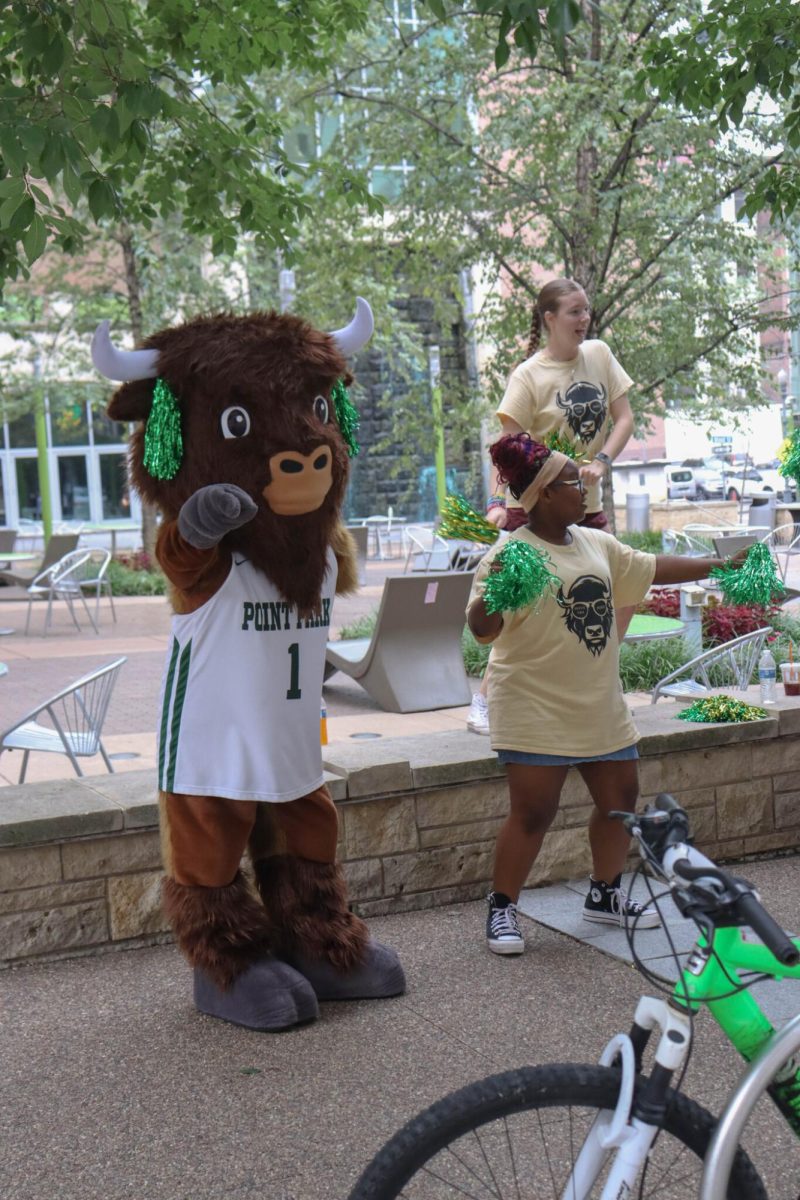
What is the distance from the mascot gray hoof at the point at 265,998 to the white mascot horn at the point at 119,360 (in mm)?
1715

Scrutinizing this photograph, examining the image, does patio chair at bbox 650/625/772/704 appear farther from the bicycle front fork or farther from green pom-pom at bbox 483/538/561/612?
the bicycle front fork

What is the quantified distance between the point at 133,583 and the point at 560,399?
45.0ft

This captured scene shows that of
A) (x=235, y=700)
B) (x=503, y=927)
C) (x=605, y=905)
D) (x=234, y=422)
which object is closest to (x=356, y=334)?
(x=234, y=422)

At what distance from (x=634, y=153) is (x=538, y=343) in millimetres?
5337

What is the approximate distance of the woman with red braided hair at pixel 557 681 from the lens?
4348 mm

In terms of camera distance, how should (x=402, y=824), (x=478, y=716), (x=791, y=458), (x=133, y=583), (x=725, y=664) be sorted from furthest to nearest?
(x=133, y=583), (x=725, y=664), (x=478, y=716), (x=402, y=824), (x=791, y=458)

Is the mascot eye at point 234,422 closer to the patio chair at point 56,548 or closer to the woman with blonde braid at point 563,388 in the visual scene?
the woman with blonde braid at point 563,388

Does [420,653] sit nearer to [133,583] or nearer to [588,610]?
[588,610]

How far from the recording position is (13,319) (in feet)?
84.1

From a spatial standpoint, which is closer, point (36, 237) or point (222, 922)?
point (222, 922)

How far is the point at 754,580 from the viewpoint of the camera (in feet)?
14.1

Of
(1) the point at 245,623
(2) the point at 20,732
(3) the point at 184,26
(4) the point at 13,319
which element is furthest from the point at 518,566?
(4) the point at 13,319

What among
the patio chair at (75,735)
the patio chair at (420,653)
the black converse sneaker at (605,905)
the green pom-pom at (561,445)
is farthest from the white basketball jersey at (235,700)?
the patio chair at (420,653)

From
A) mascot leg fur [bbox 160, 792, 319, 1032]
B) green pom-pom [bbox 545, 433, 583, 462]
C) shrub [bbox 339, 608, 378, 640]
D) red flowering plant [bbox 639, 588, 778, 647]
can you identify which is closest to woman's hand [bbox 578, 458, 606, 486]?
green pom-pom [bbox 545, 433, 583, 462]
